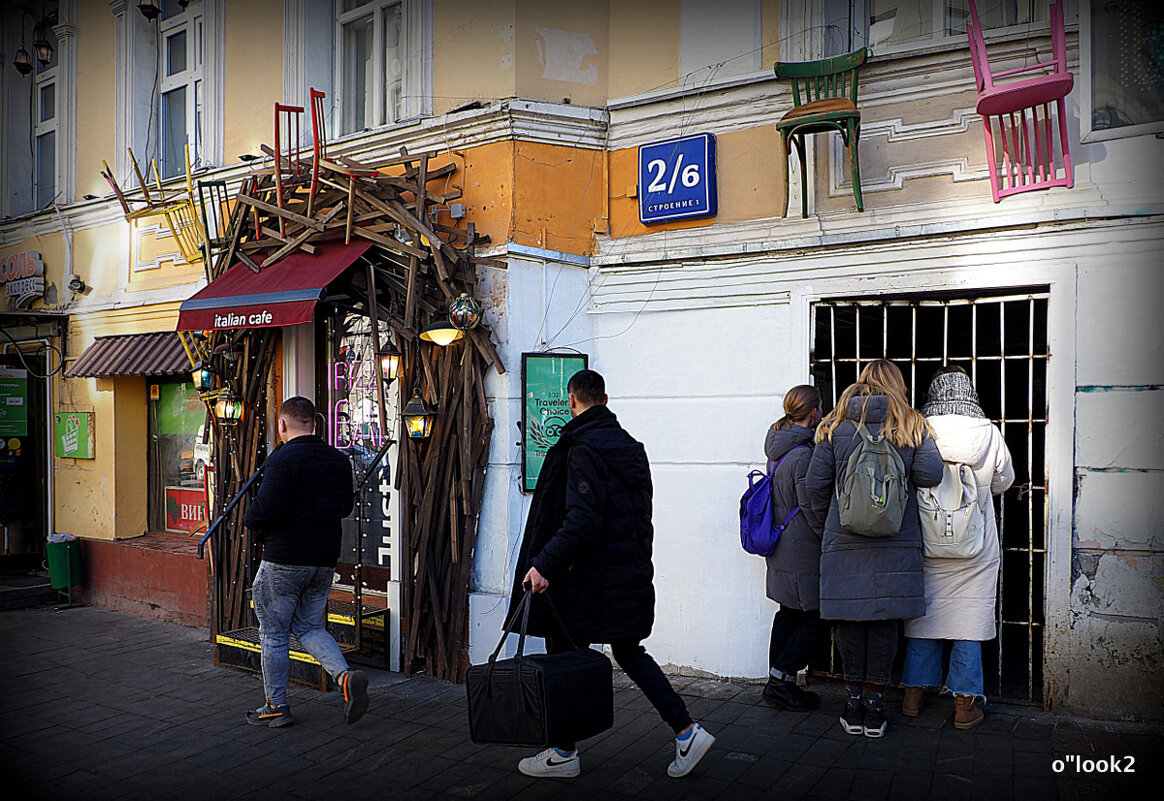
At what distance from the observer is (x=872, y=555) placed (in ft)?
15.3

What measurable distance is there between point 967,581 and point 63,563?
8.33 meters

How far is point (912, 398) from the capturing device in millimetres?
5457

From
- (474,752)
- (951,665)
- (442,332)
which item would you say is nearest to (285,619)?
(474,752)

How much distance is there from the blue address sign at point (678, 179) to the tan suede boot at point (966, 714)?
3.43m

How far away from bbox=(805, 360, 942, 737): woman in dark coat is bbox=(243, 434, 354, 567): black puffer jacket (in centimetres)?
280

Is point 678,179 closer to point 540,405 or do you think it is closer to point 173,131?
point 540,405

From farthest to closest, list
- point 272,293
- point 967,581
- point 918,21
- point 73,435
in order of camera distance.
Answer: point 73,435, point 272,293, point 918,21, point 967,581

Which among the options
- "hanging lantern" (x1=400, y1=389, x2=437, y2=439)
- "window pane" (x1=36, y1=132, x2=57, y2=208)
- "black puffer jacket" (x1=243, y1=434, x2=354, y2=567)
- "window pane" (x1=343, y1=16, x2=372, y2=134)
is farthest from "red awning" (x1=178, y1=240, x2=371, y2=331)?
"window pane" (x1=36, y1=132, x2=57, y2=208)

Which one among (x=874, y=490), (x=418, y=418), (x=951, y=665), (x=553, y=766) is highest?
(x=418, y=418)

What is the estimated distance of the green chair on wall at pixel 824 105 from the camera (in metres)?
5.34

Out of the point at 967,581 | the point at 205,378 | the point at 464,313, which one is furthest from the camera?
the point at 205,378

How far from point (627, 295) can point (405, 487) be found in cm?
210

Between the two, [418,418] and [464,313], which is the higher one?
[464,313]

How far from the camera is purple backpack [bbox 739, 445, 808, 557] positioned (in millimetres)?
5164
